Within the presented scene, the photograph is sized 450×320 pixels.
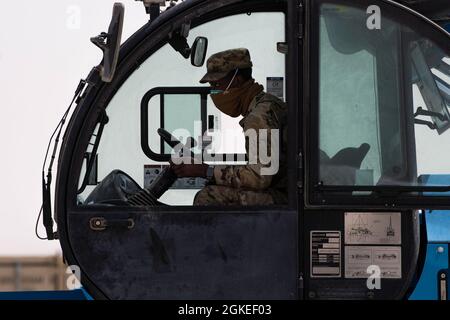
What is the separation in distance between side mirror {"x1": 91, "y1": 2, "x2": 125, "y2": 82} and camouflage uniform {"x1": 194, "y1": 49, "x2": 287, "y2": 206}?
1.82 feet

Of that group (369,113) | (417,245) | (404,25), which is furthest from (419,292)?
(404,25)

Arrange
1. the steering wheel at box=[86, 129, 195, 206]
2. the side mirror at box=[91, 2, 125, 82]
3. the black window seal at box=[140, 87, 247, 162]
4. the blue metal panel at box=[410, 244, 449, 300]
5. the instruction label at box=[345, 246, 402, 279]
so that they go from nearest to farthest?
the side mirror at box=[91, 2, 125, 82] < the instruction label at box=[345, 246, 402, 279] < the blue metal panel at box=[410, 244, 449, 300] < the steering wheel at box=[86, 129, 195, 206] < the black window seal at box=[140, 87, 247, 162]

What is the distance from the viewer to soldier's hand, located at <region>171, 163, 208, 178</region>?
5242 mm

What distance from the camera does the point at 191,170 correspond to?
17.2 feet

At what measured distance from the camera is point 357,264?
5.00 metres

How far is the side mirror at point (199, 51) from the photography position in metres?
5.28

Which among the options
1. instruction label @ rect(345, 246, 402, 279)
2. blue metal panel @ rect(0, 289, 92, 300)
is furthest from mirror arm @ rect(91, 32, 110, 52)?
instruction label @ rect(345, 246, 402, 279)

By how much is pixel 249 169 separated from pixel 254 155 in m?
0.07

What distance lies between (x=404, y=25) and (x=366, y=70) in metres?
0.26

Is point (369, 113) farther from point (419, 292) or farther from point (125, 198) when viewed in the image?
point (125, 198)

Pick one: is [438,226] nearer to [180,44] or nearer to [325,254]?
[325,254]

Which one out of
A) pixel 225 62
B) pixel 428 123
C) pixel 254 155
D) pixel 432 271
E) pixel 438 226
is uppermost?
pixel 225 62

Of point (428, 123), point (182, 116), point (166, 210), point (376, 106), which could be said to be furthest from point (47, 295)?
point (428, 123)

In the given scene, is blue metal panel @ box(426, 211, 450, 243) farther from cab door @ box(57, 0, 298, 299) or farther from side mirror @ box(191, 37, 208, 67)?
side mirror @ box(191, 37, 208, 67)
